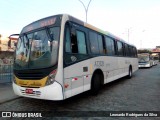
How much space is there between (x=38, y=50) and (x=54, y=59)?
2.36 ft

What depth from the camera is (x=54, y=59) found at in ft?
18.3

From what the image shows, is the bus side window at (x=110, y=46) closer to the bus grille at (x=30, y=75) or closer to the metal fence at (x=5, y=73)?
the bus grille at (x=30, y=75)

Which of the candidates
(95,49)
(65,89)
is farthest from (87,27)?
(65,89)

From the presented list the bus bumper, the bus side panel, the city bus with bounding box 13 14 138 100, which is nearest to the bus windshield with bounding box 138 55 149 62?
the city bus with bounding box 13 14 138 100

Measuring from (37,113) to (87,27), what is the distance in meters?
3.88

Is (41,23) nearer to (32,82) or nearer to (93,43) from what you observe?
(32,82)

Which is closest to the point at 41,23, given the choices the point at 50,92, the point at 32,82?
the point at 32,82

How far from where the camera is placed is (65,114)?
5.57 metres

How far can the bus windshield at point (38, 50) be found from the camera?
567 centimetres

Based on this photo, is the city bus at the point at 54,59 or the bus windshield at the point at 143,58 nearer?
the city bus at the point at 54,59

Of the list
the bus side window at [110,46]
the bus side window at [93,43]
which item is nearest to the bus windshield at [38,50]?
the bus side window at [93,43]

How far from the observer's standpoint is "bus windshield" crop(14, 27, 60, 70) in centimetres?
567

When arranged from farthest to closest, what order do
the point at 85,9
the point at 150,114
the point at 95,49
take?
1. the point at 85,9
2. the point at 95,49
3. the point at 150,114

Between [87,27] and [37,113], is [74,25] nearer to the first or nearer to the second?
[87,27]
